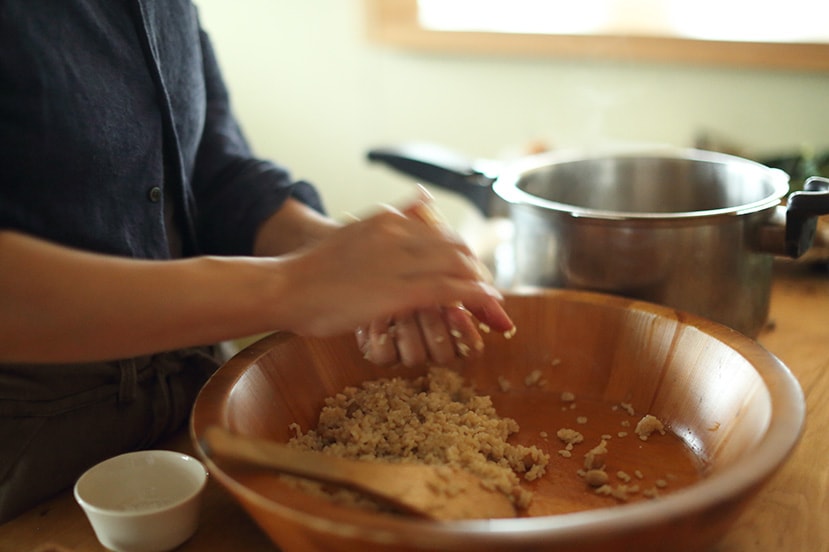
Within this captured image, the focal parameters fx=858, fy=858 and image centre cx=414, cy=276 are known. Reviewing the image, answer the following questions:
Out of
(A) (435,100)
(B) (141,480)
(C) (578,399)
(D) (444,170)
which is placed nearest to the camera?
(B) (141,480)

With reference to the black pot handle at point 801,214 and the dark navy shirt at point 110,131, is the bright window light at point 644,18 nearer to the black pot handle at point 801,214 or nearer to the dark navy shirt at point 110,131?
the black pot handle at point 801,214

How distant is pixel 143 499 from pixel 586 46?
4.70 ft

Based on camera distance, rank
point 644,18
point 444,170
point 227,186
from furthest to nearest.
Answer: point 644,18
point 444,170
point 227,186

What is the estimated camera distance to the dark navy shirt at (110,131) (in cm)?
60

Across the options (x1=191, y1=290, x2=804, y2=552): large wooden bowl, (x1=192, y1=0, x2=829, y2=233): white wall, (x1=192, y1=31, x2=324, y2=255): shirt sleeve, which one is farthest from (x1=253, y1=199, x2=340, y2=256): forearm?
(x1=192, y1=0, x2=829, y2=233): white wall

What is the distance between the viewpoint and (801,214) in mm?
811

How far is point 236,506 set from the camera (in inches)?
26.4

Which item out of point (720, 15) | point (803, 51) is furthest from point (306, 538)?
point (720, 15)

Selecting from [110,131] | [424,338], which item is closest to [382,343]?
[424,338]

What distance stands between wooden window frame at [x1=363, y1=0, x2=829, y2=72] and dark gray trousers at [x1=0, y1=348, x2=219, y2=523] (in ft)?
4.16

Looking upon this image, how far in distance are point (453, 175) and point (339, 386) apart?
0.40 metres

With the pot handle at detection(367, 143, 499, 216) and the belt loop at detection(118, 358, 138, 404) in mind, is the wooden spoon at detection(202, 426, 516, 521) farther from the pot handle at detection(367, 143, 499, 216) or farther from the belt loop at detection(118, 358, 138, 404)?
the pot handle at detection(367, 143, 499, 216)

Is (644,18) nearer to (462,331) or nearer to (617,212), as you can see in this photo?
(617,212)

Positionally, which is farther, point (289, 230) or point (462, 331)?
point (289, 230)
